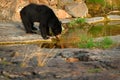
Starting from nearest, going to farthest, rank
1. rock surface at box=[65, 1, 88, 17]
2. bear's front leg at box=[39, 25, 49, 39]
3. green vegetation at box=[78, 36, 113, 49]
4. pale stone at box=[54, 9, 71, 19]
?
green vegetation at box=[78, 36, 113, 49]
bear's front leg at box=[39, 25, 49, 39]
pale stone at box=[54, 9, 71, 19]
rock surface at box=[65, 1, 88, 17]

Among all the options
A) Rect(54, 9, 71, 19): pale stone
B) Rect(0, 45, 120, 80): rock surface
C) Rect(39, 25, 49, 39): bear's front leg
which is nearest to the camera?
Rect(0, 45, 120, 80): rock surface

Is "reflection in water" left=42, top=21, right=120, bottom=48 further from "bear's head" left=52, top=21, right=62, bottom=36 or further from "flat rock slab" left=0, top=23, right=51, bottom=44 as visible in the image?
"flat rock slab" left=0, top=23, right=51, bottom=44

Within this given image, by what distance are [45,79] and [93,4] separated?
15077 mm

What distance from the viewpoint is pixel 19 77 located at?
22.9 ft

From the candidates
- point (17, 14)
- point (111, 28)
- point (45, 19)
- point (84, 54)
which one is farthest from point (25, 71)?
point (17, 14)

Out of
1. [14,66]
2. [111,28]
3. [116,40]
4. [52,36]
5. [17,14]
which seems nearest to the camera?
[14,66]

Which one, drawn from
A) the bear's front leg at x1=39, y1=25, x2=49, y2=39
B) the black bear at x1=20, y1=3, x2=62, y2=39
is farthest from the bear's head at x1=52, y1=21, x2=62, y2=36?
the bear's front leg at x1=39, y1=25, x2=49, y2=39

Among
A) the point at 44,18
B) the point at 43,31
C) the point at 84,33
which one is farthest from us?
the point at 84,33

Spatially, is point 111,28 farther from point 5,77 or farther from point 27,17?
point 5,77

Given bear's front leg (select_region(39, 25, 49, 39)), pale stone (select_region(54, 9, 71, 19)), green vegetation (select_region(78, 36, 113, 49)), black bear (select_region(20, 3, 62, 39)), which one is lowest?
pale stone (select_region(54, 9, 71, 19))

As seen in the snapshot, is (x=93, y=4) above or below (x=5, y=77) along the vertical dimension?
below

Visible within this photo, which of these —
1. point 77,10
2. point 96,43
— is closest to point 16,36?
point 96,43

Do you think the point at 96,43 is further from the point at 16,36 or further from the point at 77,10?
the point at 77,10

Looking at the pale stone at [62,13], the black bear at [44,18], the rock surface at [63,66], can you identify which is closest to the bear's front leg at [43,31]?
the black bear at [44,18]
